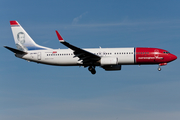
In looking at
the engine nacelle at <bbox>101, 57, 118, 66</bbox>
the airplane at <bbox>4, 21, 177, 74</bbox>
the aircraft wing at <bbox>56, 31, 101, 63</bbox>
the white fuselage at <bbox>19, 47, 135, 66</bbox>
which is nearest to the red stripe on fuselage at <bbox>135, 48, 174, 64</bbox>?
the airplane at <bbox>4, 21, 177, 74</bbox>

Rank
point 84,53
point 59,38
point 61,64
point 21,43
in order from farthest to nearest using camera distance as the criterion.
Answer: point 21,43 < point 61,64 < point 84,53 < point 59,38

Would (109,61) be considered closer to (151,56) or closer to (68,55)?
(151,56)

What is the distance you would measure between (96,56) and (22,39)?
51.6 ft

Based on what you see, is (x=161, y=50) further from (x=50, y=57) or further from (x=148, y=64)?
(x=50, y=57)

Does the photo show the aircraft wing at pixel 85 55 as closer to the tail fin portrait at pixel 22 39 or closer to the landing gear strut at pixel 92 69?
the landing gear strut at pixel 92 69

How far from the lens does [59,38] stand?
43656 mm

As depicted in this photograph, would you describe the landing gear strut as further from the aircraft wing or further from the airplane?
the aircraft wing

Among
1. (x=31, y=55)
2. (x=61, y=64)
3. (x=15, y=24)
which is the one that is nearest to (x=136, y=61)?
(x=61, y=64)

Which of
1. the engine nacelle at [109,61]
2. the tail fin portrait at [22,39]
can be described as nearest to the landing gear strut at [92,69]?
the engine nacelle at [109,61]

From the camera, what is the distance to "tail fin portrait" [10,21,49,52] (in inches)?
2119

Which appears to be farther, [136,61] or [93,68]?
[93,68]

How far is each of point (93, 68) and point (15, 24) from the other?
17343 millimetres

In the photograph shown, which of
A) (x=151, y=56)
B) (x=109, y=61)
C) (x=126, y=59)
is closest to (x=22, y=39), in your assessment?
(x=109, y=61)

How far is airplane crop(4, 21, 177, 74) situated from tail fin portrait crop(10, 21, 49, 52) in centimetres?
27
